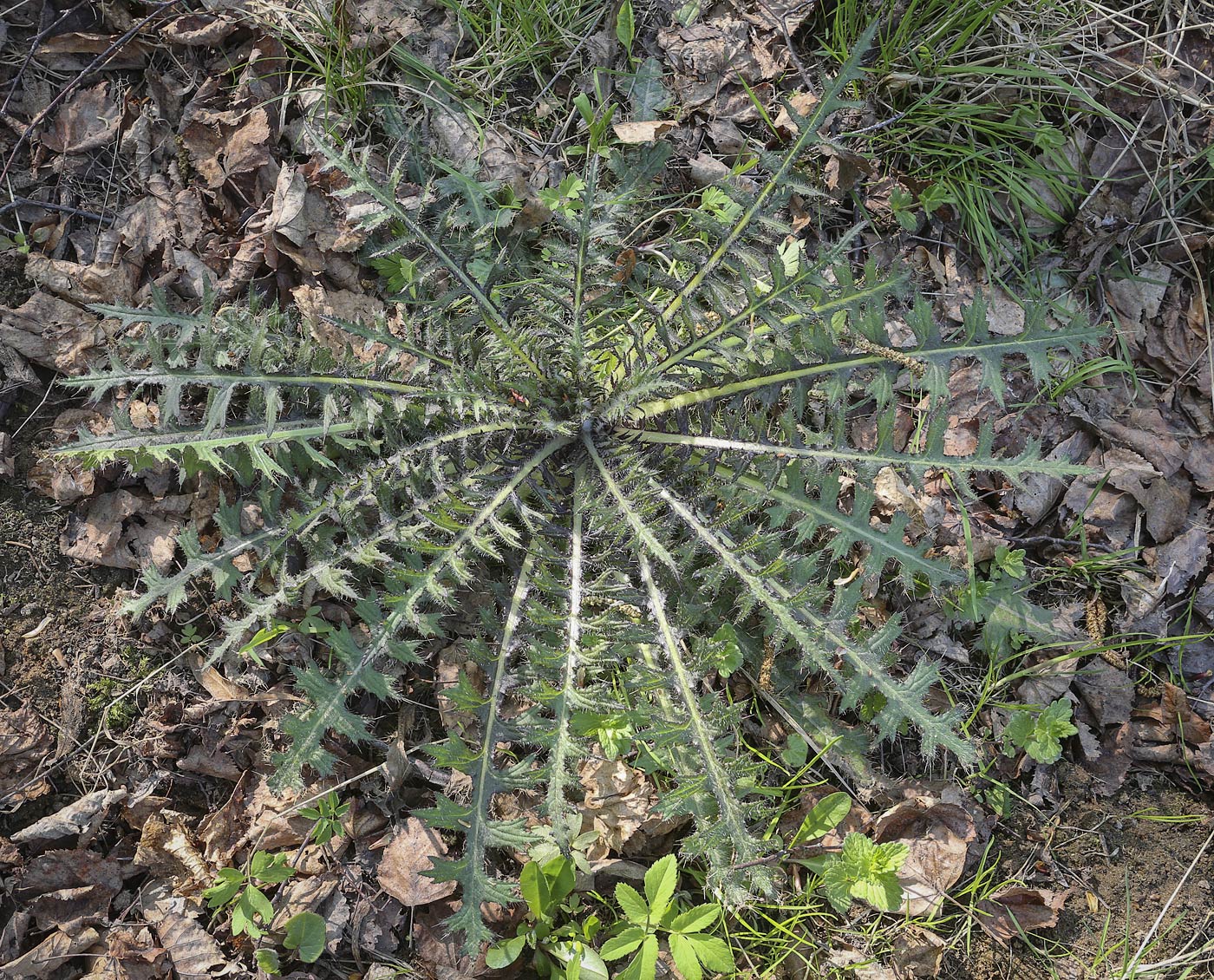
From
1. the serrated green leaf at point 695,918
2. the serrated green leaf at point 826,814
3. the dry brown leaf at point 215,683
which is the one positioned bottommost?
the serrated green leaf at point 695,918

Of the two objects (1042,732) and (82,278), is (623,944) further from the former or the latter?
(82,278)

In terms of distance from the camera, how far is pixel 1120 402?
131 inches

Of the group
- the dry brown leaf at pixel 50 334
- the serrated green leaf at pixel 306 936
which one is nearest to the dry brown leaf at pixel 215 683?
the serrated green leaf at pixel 306 936

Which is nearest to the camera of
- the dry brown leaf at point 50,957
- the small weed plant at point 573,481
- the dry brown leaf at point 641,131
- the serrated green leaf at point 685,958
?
the small weed plant at point 573,481

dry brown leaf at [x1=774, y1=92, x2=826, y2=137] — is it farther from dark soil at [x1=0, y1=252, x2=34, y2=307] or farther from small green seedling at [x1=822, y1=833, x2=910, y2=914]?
dark soil at [x1=0, y1=252, x2=34, y2=307]

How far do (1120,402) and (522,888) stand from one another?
2.97m

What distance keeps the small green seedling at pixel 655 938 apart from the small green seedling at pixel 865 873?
0.44 meters

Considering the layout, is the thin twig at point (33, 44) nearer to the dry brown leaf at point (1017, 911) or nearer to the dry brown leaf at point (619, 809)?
the dry brown leaf at point (619, 809)

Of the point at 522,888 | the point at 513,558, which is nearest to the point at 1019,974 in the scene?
the point at 522,888

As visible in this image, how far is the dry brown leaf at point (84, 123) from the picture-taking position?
3.13 meters

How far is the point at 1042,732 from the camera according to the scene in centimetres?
293

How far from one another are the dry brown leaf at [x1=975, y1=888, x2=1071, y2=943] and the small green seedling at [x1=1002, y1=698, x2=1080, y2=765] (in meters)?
0.47

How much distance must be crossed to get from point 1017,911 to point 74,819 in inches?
131

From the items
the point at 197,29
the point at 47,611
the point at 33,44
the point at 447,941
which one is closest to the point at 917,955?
the point at 447,941
